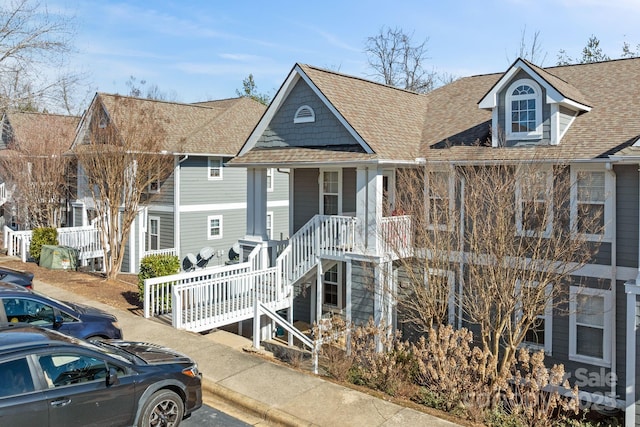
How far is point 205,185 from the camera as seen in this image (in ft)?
80.8

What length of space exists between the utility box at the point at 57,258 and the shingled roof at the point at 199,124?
19.4ft

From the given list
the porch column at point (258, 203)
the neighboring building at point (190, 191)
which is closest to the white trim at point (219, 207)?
the neighboring building at point (190, 191)

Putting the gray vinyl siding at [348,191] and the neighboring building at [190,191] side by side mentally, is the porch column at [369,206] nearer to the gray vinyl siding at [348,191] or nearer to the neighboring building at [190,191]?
the gray vinyl siding at [348,191]

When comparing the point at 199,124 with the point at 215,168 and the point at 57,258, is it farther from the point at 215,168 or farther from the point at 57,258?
the point at 57,258

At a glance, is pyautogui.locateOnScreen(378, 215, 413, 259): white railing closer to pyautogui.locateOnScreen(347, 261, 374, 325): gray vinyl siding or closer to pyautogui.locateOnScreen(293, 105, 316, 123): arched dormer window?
pyautogui.locateOnScreen(347, 261, 374, 325): gray vinyl siding

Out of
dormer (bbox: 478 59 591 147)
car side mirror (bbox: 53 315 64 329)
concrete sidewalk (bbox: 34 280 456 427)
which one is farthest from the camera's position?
dormer (bbox: 478 59 591 147)

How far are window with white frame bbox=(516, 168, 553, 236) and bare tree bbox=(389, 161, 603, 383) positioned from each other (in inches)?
0.8

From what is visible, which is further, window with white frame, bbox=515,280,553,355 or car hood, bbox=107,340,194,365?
window with white frame, bbox=515,280,553,355

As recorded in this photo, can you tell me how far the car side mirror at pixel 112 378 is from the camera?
6477mm

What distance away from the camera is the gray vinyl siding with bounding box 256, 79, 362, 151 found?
1489 centimetres

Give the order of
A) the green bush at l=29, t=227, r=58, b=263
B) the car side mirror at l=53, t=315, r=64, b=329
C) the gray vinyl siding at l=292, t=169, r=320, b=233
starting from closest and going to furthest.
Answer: the car side mirror at l=53, t=315, r=64, b=329, the gray vinyl siding at l=292, t=169, r=320, b=233, the green bush at l=29, t=227, r=58, b=263

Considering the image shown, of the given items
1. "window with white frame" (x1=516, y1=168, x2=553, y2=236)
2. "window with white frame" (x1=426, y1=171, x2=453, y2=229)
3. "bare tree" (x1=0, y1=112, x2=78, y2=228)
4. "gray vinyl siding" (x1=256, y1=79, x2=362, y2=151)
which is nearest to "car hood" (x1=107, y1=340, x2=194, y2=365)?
"window with white frame" (x1=426, y1=171, x2=453, y2=229)

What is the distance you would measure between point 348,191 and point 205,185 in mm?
10159

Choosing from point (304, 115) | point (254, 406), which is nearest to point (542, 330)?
point (254, 406)
